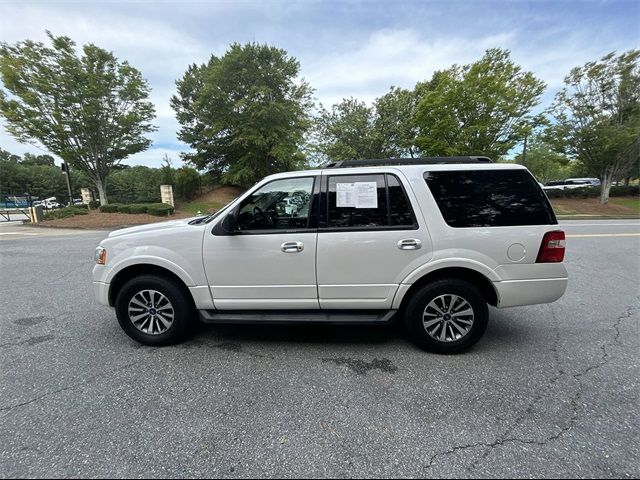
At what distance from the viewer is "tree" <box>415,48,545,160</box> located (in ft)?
60.8

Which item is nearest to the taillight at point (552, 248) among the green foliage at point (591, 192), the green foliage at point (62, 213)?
the green foliage at point (62, 213)

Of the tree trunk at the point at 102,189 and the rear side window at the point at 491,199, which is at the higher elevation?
the tree trunk at the point at 102,189

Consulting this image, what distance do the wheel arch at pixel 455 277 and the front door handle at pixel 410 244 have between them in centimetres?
32

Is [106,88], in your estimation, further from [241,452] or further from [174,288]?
[241,452]

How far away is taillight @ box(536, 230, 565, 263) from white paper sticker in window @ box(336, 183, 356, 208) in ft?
6.16

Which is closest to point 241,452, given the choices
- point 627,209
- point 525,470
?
point 525,470

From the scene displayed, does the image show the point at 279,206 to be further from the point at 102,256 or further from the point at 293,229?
the point at 102,256

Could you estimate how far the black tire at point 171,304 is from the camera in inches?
124

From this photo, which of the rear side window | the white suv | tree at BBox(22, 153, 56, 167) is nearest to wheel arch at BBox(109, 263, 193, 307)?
the white suv

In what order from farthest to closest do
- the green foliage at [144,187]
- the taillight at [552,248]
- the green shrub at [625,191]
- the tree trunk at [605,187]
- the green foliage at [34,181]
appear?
the green foliage at [34,181] → the green foliage at [144,187] → the green shrub at [625,191] → the tree trunk at [605,187] → the taillight at [552,248]

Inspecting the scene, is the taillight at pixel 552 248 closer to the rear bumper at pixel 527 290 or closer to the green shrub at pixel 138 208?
the rear bumper at pixel 527 290

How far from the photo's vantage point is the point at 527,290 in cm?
297

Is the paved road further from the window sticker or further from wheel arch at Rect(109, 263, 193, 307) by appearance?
the window sticker

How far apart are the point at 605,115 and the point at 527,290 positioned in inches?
967
